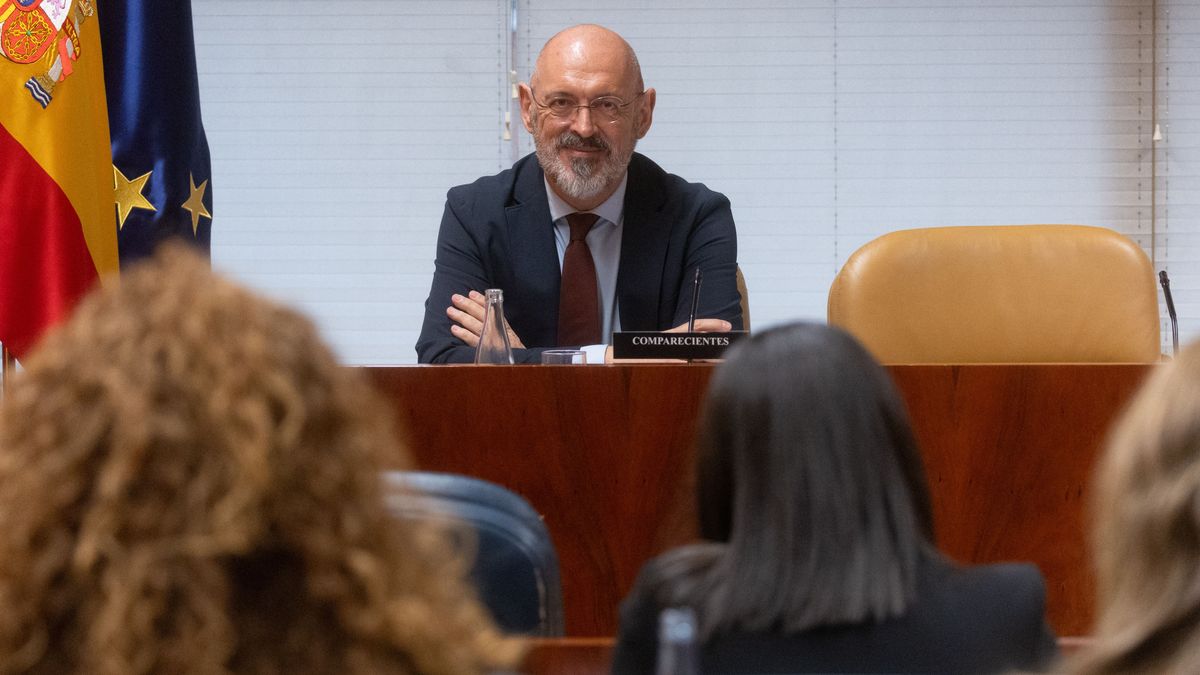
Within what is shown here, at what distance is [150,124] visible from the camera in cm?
322

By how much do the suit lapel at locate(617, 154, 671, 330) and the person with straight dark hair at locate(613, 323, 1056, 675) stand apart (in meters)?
2.22

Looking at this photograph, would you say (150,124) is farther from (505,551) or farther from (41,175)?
(505,551)

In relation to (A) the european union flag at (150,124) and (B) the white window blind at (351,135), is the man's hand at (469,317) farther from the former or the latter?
(B) the white window blind at (351,135)

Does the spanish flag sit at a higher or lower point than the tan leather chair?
higher

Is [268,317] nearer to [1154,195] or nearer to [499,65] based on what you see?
[499,65]

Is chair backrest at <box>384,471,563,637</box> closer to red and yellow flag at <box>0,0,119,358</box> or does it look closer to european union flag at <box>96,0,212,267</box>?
red and yellow flag at <box>0,0,119,358</box>

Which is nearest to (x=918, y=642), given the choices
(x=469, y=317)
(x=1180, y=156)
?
(x=469, y=317)

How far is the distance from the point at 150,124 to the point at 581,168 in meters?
1.13

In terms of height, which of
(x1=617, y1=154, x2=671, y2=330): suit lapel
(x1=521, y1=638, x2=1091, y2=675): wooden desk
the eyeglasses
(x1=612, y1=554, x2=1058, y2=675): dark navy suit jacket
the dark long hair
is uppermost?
the eyeglasses

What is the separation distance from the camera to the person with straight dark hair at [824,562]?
1186 mm

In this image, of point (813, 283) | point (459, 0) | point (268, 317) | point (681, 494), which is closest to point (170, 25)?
point (459, 0)

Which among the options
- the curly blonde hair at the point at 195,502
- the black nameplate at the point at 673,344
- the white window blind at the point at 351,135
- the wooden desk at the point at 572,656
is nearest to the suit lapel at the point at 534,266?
the black nameplate at the point at 673,344

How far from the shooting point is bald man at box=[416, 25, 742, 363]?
3416 mm

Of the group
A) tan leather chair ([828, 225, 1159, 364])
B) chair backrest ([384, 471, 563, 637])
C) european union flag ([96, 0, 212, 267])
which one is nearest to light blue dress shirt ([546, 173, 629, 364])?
tan leather chair ([828, 225, 1159, 364])
